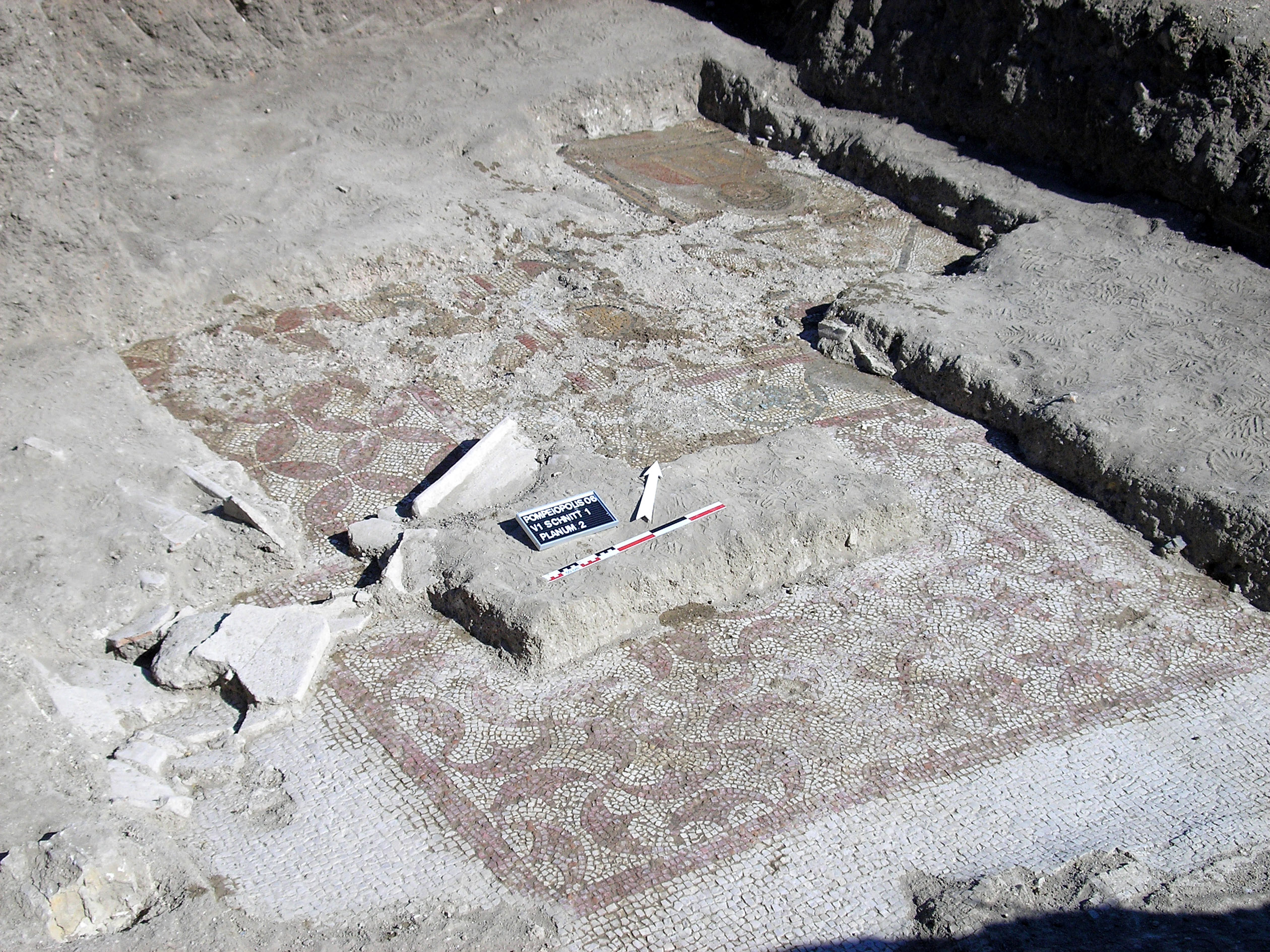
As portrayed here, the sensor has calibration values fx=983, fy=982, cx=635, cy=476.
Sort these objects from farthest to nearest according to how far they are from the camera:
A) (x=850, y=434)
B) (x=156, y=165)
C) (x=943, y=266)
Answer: (x=943, y=266) < (x=156, y=165) < (x=850, y=434)

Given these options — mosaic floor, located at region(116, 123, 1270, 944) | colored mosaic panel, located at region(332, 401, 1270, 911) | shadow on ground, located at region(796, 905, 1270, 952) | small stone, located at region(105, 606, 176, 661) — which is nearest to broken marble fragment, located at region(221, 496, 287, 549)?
mosaic floor, located at region(116, 123, 1270, 944)

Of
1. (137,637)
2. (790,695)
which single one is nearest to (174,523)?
(137,637)

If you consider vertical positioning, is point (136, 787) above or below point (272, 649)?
below

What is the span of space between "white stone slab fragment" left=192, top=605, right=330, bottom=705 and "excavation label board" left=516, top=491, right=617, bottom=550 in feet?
3.49

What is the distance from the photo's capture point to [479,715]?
4.28m

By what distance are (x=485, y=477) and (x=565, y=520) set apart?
29.9 inches

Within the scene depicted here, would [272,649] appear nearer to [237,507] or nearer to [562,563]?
[237,507]

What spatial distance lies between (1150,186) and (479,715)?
722 cm

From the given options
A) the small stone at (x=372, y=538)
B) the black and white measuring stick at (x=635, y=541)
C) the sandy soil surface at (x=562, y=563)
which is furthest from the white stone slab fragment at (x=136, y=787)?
the black and white measuring stick at (x=635, y=541)

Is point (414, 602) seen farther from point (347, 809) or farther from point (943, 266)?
point (943, 266)

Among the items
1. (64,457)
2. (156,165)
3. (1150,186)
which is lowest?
(64,457)

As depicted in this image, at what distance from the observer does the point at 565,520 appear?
4.93 m

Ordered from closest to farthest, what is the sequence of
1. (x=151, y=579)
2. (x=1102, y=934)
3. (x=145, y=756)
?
(x=1102, y=934) → (x=145, y=756) → (x=151, y=579)

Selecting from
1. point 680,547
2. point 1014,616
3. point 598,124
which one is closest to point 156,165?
point 598,124
